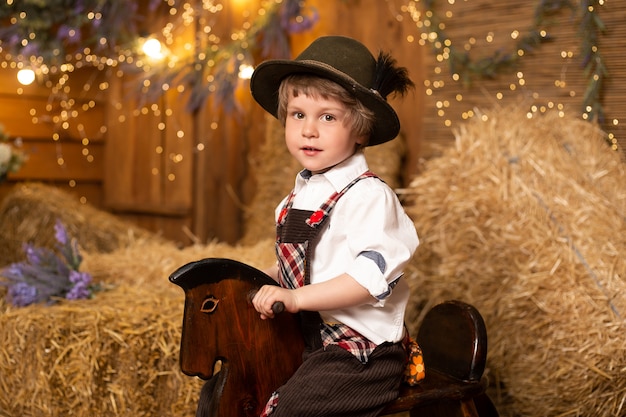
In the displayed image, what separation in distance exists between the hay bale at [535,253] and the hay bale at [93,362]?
1.03 meters

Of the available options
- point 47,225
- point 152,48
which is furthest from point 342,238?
point 152,48

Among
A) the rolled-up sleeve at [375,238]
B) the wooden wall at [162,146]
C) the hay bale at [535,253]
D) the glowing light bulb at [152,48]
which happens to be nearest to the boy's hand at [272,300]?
the rolled-up sleeve at [375,238]

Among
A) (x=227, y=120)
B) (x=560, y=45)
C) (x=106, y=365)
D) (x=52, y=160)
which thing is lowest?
(x=106, y=365)

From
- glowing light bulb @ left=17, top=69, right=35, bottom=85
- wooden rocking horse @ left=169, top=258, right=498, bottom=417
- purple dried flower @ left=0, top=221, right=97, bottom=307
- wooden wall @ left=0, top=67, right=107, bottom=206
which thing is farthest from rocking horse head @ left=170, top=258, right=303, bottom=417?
wooden wall @ left=0, top=67, right=107, bottom=206

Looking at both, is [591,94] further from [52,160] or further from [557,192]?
[52,160]

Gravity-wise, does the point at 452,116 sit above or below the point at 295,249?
above

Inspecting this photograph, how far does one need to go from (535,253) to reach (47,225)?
9.09ft

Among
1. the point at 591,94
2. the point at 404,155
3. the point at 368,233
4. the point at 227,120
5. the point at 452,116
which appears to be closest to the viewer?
the point at 368,233

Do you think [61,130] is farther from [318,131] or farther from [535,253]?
[318,131]

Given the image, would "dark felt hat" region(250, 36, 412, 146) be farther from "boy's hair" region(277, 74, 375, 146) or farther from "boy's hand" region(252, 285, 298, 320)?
"boy's hand" region(252, 285, 298, 320)

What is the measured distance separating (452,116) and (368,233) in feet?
6.51

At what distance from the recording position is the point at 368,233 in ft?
5.34

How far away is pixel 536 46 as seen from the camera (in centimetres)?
316

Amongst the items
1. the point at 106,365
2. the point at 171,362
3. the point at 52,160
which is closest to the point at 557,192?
the point at 171,362
